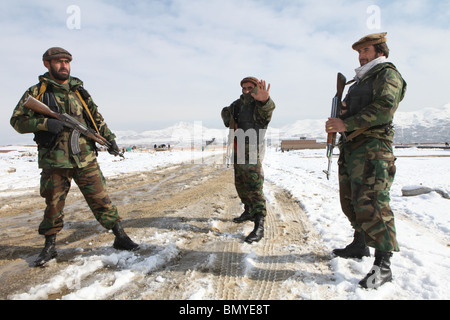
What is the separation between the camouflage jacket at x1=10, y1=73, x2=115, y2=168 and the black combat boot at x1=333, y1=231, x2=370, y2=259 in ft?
9.87

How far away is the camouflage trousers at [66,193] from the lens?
280 cm

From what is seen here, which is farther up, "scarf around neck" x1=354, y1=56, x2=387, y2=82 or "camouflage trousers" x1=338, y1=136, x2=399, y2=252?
"scarf around neck" x1=354, y1=56, x2=387, y2=82

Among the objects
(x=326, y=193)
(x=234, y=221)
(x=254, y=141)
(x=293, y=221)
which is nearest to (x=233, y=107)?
(x=254, y=141)

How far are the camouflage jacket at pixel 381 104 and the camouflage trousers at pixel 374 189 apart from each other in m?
0.11

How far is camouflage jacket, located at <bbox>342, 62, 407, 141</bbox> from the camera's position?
2.23 metres

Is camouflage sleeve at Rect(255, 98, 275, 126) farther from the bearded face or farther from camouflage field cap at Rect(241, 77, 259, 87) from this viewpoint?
the bearded face

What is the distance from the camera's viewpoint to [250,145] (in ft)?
12.1

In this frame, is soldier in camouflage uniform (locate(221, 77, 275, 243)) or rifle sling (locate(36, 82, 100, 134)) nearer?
rifle sling (locate(36, 82, 100, 134))

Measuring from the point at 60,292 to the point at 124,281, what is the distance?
506mm

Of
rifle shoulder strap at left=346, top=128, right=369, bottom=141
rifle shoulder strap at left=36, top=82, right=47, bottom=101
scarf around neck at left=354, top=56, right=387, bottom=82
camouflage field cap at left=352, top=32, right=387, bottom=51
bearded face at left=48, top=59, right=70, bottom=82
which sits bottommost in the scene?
rifle shoulder strap at left=346, top=128, right=369, bottom=141

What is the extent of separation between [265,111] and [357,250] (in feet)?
6.34

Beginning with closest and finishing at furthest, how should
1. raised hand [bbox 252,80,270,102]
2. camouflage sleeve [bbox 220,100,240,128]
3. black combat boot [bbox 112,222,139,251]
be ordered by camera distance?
black combat boot [bbox 112,222,139,251], raised hand [bbox 252,80,270,102], camouflage sleeve [bbox 220,100,240,128]

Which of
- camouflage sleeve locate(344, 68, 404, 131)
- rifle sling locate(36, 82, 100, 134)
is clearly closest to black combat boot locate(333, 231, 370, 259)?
camouflage sleeve locate(344, 68, 404, 131)
